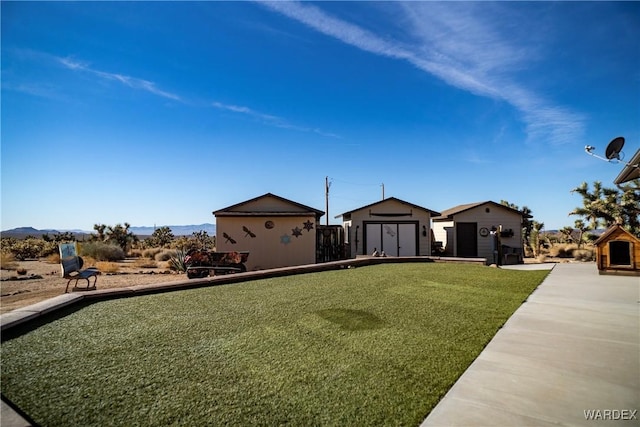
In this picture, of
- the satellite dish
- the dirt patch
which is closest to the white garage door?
the dirt patch

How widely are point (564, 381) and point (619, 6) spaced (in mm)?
8273

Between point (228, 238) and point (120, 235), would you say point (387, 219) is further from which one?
point (120, 235)

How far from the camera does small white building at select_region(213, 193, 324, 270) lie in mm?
15391

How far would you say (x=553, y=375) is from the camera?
3113mm

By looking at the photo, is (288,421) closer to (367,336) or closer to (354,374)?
(354,374)

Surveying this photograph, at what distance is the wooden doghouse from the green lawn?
6.63 meters

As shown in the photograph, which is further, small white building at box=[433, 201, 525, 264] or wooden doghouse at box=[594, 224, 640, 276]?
small white building at box=[433, 201, 525, 264]

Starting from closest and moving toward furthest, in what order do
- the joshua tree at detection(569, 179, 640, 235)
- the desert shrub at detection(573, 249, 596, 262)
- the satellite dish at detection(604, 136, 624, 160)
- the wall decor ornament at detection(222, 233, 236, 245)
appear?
1. the satellite dish at detection(604, 136, 624, 160)
2. the wall decor ornament at detection(222, 233, 236, 245)
3. the joshua tree at detection(569, 179, 640, 235)
4. the desert shrub at detection(573, 249, 596, 262)

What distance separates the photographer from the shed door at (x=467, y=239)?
1834 cm

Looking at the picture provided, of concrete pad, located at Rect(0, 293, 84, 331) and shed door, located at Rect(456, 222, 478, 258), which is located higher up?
shed door, located at Rect(456, 222, 478, 258)

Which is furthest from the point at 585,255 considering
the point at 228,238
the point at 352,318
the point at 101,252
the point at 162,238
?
the point at 162,238

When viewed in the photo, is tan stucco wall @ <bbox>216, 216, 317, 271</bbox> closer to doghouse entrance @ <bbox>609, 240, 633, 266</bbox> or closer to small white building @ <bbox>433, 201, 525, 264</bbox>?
small white building @ <bbox>433, 201, 525, 264</bbox>

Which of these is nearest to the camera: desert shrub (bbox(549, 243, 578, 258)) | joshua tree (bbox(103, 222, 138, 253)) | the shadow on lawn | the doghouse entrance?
the shadow on lawn

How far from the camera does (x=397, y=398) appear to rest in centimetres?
261
